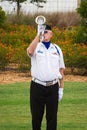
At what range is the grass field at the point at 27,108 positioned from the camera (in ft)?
32.7

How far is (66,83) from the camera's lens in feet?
50.5

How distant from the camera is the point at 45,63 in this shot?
7934mm

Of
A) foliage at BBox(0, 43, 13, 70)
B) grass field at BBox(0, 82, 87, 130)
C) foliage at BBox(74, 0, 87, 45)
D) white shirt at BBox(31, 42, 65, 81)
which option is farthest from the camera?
foliage at BBox(74, 0, 87, 45)

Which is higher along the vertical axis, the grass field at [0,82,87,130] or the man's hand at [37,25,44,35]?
the man's hand at [37,25,44,35]

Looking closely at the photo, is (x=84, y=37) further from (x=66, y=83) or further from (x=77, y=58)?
(x=66, y=83)

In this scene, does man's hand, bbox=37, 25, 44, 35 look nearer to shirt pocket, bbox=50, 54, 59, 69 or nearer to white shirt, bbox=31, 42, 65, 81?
white shirt, bbox=31, 42, 65, 81

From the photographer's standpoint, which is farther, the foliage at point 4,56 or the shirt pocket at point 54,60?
the foliage at point 4,56

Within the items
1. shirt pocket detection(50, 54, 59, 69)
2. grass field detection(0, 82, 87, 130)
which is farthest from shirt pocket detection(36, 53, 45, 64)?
grass field detection(0, 82, 87, 130)

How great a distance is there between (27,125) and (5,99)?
2.84 m

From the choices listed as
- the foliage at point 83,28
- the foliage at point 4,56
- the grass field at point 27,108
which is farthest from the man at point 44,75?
the foliage at point 83,28

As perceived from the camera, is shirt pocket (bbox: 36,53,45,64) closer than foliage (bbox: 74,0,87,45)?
Yes

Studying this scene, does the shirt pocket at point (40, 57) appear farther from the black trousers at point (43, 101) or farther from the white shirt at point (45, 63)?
the black trousers at point (43, 101)

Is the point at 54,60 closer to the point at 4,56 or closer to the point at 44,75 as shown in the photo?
the point at 44,75

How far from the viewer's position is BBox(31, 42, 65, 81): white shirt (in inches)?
312
